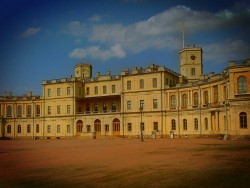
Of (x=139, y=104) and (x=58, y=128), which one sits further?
(x=58, y=128)

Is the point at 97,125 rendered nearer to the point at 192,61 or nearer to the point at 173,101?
the point at 173,101

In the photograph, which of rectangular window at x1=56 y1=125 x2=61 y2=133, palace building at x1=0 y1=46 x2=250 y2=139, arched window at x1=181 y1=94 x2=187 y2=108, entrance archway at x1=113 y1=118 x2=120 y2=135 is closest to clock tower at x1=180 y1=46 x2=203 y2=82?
palace building at x1=0 y1=46 x2=250 y2=139

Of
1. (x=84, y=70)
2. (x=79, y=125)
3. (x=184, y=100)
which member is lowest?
(x=79, y=125)

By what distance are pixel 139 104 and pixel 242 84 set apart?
24.7m

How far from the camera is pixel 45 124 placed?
247 feet

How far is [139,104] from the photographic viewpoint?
63.8 metres

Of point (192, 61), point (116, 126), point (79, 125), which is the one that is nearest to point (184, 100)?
point (192, 61)

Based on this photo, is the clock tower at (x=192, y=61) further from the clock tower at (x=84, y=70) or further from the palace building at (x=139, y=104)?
the clock tower at (x=84, y=70)

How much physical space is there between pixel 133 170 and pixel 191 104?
149 ft

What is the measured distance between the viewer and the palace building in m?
46.5

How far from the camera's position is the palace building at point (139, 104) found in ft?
153

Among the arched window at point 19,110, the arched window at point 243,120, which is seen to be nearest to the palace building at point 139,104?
the arched window at point 243,120

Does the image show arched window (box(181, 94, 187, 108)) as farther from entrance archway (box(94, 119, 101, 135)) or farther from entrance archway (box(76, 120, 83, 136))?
entrance archway (box(76, 120, 83, 136))

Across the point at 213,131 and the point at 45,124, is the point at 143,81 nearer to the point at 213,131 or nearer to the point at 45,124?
the point at 213,131
